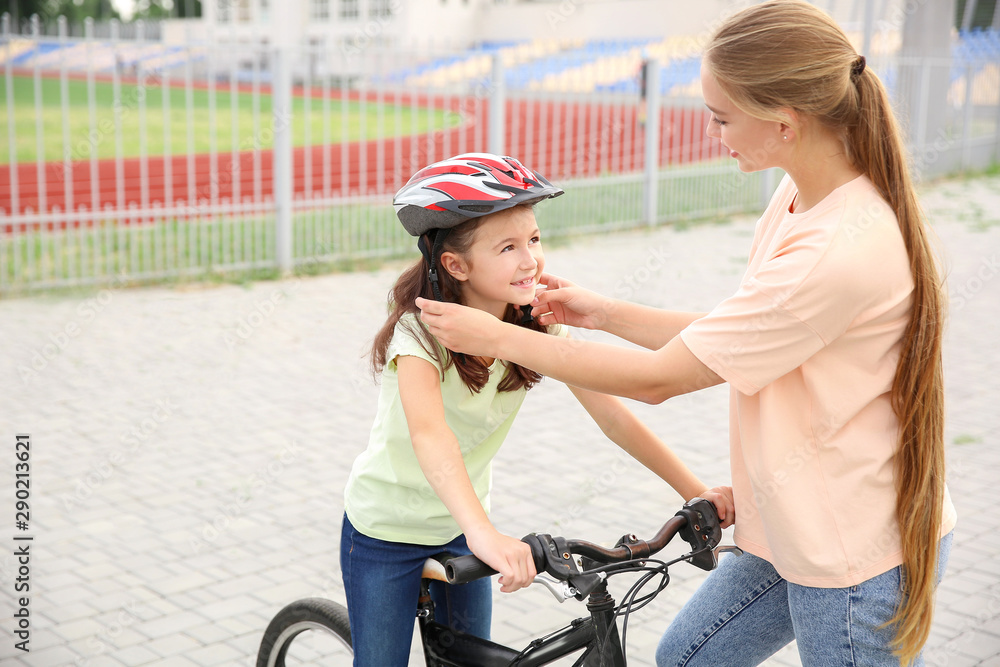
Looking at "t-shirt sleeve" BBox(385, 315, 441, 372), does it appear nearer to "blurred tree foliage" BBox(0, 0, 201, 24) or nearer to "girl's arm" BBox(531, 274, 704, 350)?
"girl's arm" BBox(531, 274, 704, 350)

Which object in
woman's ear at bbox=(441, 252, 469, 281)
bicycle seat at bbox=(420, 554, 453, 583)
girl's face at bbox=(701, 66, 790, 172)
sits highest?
girl's face at bbox=(701, 66, 790, 172)

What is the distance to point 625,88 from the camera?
1404cm

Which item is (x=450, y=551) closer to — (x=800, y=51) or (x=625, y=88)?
(x=800, y=51)


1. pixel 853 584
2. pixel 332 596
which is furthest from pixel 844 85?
pixel 332 596

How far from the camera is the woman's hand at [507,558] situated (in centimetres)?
173

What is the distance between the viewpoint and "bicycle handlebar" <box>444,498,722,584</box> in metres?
1.75

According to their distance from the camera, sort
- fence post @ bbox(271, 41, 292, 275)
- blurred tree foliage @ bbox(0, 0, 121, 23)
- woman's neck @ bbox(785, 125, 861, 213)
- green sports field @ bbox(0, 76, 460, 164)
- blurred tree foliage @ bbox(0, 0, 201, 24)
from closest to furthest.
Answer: woman's neck @ bbox(785, 125, 861, 213) → fence post @ bbox(271, 41, 292, 275) → green sports field @ bbox(0, 76, 460, 164) → blurred tree foliage @ bbox(0, 0, 121, 23) → blurred tree foliage @ bbox(0, 0, 201, 24)

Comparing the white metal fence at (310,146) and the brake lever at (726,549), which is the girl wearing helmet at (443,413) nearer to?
the brake lever at (726,549)

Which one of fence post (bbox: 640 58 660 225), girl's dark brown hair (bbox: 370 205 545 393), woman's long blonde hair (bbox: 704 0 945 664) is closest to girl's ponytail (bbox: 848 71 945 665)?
woman's long blonde hair (bbox: 704 0 945 664)

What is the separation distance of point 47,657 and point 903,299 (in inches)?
123

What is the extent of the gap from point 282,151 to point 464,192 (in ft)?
27.5

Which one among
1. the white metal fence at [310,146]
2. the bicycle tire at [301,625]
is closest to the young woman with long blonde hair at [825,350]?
the bicycle tire at [301,625]

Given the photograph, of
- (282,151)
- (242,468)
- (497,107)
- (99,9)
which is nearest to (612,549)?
(242,468)

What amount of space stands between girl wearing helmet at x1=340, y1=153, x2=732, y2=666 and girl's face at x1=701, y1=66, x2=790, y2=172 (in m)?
0.39
